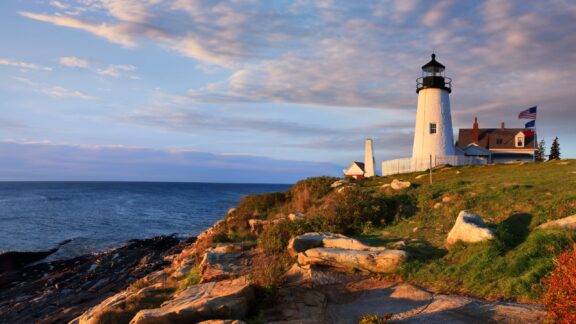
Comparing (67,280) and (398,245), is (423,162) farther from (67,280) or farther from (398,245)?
(67,280)

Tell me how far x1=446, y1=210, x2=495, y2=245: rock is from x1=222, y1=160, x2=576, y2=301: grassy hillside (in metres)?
0.25

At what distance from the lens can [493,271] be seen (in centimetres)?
1077

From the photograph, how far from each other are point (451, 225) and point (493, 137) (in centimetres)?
4301

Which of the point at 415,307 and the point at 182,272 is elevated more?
the point at 415,307

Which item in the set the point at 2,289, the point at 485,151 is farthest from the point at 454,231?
the point at 485,151

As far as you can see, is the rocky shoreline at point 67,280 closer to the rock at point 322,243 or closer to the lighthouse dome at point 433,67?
the rock at point 322,243

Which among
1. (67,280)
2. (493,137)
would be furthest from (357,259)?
(493,137)

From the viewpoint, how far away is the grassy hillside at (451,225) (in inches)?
416

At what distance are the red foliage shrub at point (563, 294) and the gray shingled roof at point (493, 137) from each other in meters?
47.9

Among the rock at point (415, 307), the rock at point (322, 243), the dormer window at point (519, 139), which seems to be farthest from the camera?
the dormer window at point (519, 139)

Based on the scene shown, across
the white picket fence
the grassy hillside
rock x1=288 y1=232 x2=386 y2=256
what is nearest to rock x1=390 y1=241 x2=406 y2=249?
the grassy hillside

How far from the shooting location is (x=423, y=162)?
42.5 meters

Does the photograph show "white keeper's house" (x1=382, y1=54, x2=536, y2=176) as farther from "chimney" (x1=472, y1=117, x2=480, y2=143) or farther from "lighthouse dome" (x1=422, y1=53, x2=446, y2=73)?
"chimney" (x1=472, y1=117, x2=480, y2=143)

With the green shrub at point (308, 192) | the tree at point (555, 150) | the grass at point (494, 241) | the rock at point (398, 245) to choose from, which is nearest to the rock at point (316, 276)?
the grass at point (494, 241)
